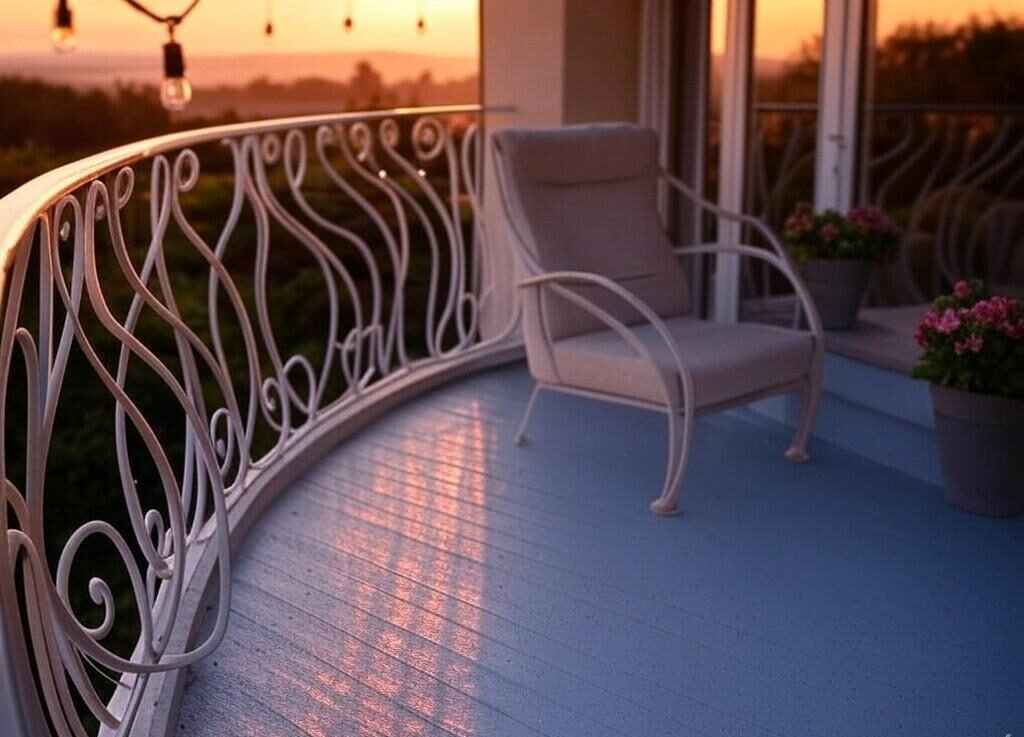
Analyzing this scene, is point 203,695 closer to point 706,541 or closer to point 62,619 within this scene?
point 62,619

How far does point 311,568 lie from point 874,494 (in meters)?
1.66

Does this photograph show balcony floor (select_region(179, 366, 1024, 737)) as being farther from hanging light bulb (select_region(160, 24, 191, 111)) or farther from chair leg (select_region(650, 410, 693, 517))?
hanging light bulb (select_region(160, 24, 191, 111))

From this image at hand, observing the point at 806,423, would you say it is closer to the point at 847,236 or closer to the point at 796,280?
the point at 796,280

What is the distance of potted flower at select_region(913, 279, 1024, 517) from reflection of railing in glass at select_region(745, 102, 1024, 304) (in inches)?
61.1

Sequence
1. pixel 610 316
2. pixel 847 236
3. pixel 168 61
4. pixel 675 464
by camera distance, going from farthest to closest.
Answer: pixel 168 61 < pixel 847 236 < pixel 610 316 < pixel 675 464

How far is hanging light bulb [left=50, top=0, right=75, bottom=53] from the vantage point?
15.9 feet

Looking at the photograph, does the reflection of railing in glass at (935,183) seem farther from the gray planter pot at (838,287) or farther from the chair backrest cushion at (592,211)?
the chair backrest cushion at (592,211)

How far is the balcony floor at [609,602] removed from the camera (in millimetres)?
2566

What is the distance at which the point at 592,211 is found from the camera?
14.8 feet

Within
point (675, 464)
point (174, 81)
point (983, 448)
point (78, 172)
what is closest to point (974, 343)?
point (983, 448)

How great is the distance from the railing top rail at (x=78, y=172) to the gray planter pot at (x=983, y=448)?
2.02 m

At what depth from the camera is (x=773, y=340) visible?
4.04m

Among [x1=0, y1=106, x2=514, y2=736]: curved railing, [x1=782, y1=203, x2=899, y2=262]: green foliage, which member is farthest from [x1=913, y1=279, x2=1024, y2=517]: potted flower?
[x1=0, y1=106, x2=514, y2=736]: curved railing

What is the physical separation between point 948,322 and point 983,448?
1.15 ft
